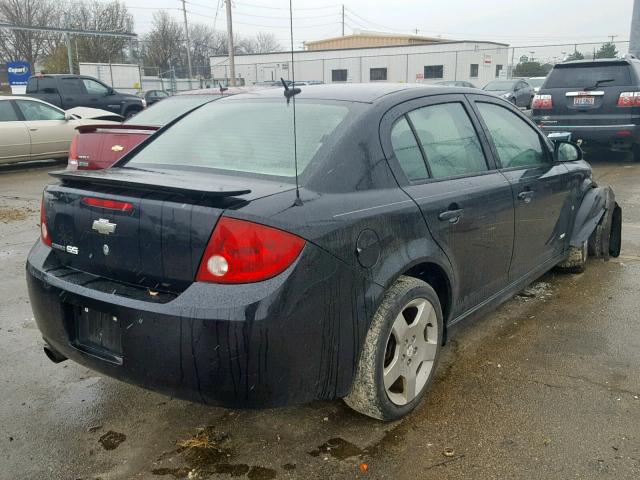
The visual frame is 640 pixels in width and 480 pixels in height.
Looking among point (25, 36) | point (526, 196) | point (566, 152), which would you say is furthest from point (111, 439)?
point (25, 36)

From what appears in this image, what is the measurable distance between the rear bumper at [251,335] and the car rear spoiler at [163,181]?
0.37 m

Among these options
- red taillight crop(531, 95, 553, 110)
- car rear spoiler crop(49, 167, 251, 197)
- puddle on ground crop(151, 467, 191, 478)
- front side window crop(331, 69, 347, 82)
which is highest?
front side window crop(331, 69, 347, 82)

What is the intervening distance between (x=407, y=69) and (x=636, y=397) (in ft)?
127

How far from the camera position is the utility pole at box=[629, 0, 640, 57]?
14898 millimetres

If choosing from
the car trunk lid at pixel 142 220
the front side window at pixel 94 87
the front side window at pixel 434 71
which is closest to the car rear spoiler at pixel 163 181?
the car trunk lid at pixel 142 220

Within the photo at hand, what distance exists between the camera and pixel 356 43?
181 ft

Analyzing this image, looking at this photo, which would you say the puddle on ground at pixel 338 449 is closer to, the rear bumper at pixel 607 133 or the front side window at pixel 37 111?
the rear bumper at pixel 607 133

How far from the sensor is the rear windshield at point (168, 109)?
6748 millimetres

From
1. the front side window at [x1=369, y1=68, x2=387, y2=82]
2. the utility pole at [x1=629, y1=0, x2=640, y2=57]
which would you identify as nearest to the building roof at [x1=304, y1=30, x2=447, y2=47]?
the front side window at [x1=369, y1=68, x2=387, y2=82]

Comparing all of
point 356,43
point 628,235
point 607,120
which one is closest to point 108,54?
point 356,43

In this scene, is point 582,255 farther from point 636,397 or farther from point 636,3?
point 636,3

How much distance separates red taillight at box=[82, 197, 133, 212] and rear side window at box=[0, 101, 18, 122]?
988 centimetres

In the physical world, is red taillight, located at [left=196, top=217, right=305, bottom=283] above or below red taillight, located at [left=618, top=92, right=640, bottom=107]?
below

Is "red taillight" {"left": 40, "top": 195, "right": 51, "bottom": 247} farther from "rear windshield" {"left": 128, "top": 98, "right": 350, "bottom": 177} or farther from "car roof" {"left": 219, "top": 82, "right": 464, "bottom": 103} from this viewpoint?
"car roof" {"left": 219, "top": 82, "right": 464, "bottom": 103}
